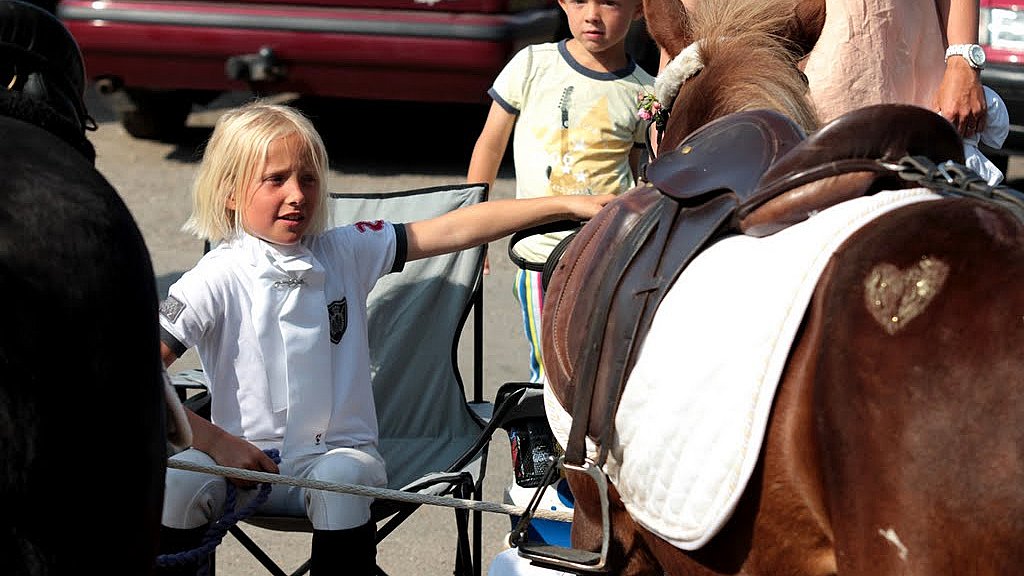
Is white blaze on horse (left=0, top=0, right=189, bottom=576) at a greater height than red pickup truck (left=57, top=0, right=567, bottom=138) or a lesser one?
greater

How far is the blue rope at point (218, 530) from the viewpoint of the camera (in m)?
2.28

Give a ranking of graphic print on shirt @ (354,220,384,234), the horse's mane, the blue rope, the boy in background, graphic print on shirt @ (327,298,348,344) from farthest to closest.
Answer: the boy in background < graphic print on shirt @ (354,220,384,234) < graphic print on shirt @ (327,298,348,344) < the blue rope < the horse's mane

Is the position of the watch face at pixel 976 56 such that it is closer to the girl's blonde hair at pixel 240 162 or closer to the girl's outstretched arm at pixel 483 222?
the girl's outstretched arm at pixel 483 222

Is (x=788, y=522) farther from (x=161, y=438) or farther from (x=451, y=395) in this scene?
(x=451, y=395)

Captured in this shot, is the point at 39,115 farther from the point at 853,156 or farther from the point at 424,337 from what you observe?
the point at 424,337

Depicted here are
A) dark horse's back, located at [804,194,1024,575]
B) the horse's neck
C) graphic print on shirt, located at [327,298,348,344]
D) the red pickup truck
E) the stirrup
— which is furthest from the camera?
the red pickup truck

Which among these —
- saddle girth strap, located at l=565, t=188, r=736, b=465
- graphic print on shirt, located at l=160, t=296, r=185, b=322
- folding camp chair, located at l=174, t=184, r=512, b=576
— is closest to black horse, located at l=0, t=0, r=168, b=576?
saddle girth strap, located at l=565, t=188, r=736, b=465

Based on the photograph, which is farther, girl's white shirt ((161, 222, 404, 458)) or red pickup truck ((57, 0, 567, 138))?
red pickup truck ((57, 0, 567, 138))

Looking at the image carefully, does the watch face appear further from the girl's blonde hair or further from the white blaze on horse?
the white blaze on horse

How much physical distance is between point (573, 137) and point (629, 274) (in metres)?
1.50

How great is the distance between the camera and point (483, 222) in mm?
2779

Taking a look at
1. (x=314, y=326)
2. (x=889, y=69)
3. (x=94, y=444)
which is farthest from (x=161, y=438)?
(x=889, y=69)

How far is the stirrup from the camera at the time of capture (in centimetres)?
195

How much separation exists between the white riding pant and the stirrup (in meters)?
0.40
